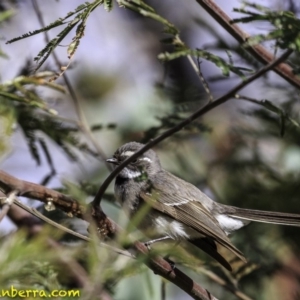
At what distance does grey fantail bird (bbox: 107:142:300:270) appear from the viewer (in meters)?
4.66

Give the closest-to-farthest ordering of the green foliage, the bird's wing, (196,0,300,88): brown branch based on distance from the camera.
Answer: the green foliage, (196,0,300,88): brown branch, the bird's wing

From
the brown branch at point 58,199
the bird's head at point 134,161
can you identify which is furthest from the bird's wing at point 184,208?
the brown branch at point 58,199

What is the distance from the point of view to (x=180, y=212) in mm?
4922

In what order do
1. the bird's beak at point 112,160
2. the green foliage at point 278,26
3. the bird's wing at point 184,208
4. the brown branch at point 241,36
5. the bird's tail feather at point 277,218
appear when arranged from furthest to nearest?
the bird's beak at point 112,160
the bird's tail feather at point 277,218
the bird's wing at point 184,208
the brown branch at point 241,36
the green foliage at point 278,26

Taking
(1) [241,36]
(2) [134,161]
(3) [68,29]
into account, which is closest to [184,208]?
(2) [134,161]

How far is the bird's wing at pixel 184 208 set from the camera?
182 inches

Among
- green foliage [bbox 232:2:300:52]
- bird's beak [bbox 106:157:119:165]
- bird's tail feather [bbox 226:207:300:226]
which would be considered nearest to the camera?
green foliage [bbox 232:2:300:52]

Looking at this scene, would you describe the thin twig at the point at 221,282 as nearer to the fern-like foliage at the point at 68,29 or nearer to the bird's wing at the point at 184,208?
the bird's wing at the point at 184,208

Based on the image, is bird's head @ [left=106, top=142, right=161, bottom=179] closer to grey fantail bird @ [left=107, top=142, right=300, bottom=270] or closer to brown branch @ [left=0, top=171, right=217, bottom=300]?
grey fantail bird @ [left=107, top=142, right=300, bottom=270]

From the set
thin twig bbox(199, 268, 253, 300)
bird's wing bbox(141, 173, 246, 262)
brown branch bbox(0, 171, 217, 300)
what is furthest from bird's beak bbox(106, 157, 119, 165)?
brown branch bbox(0, 171, 217, 300)

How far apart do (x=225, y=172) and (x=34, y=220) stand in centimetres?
201

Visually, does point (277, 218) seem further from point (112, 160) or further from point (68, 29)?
point (68, 29)

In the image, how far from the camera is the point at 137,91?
6816 millimetres

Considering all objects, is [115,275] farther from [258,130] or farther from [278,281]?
[258,130]
